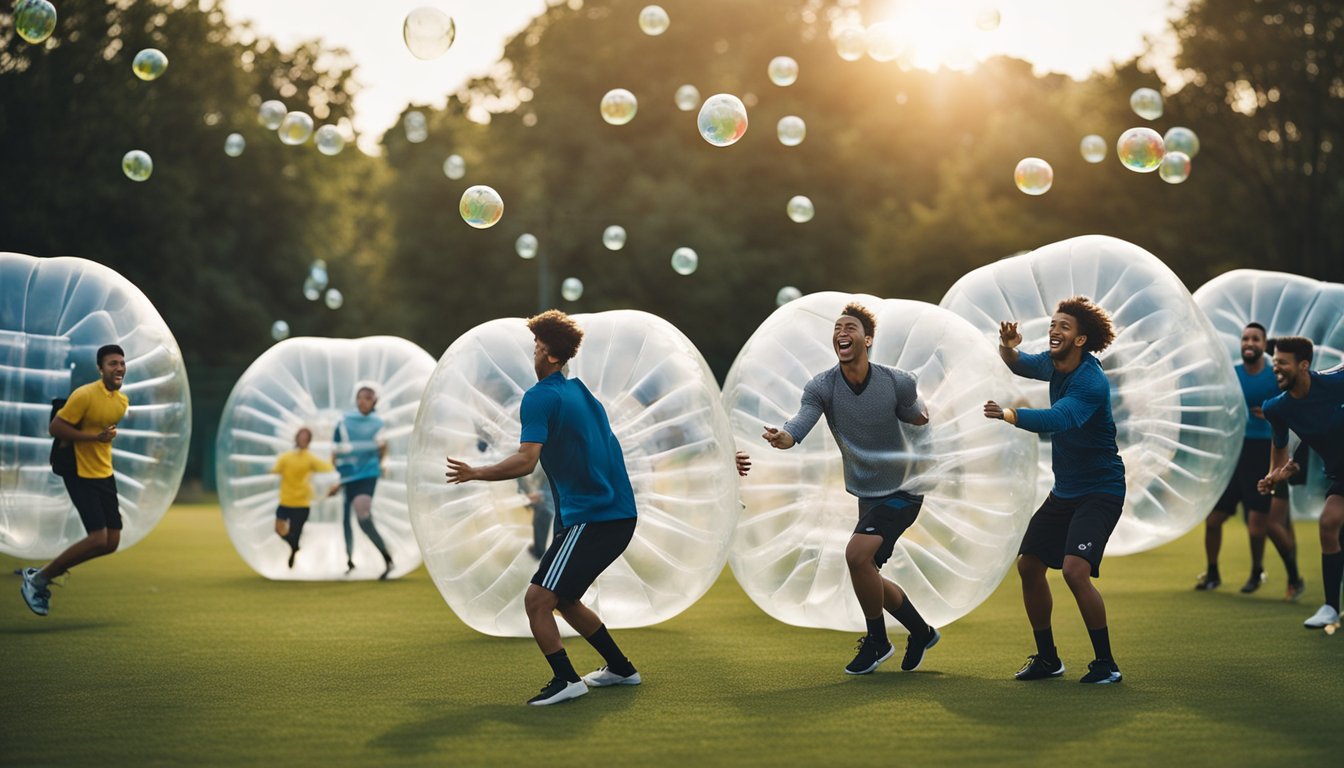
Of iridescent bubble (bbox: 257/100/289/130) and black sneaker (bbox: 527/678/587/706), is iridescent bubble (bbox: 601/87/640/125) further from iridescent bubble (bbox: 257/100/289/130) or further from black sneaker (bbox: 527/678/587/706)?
black sneaker (bbox: 527/678/587/706)

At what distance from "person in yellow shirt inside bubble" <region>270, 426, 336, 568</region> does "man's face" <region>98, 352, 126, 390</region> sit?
8.53 ft

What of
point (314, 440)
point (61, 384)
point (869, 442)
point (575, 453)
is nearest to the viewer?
point (575, 453)

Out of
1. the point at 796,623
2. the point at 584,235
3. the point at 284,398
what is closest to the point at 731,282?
the point at 584,235

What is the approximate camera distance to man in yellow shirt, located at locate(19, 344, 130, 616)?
901cm

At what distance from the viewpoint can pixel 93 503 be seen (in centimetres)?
914

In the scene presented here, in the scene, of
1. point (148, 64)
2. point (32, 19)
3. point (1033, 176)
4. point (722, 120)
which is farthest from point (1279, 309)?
point (32, 19)

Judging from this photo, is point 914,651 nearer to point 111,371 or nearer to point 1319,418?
point 1319,418

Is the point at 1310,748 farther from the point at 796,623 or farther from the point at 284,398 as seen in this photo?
the point at 284,398

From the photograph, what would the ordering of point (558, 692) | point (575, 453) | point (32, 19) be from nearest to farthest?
point (558, 692) < point (575, 453) < point (32, 19)

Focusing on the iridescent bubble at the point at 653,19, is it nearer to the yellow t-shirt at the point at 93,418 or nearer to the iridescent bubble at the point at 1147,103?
the iridescent bubble at the point at 1147,103

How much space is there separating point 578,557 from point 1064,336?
2.48 m

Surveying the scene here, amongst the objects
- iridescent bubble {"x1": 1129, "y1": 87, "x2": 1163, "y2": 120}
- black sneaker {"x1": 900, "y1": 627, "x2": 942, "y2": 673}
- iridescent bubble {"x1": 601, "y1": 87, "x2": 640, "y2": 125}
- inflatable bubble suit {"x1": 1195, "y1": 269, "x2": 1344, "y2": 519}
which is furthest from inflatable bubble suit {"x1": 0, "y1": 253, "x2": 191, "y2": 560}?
iridescent bubble {"x1": 1129, "y1": 87, "x2": 1163, "y2": 120}

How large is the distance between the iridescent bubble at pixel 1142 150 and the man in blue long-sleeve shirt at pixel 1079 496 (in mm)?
4479

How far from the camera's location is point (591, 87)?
40.8 m
